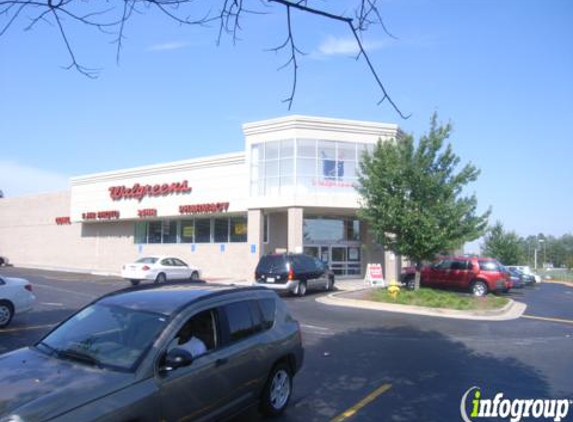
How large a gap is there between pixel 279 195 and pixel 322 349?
18.3 metres

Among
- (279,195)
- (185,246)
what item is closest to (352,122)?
(279,195)

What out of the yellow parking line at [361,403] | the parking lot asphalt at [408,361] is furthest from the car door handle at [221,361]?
the yellow parking line at [361,403]

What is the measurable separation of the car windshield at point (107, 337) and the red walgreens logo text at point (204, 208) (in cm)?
2542

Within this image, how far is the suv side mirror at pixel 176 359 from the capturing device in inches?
174

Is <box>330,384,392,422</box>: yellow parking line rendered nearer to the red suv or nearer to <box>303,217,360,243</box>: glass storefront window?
the red suv

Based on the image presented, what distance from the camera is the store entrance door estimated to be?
29938mm

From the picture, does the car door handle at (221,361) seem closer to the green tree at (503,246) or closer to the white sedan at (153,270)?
the white sedan at (153,270)

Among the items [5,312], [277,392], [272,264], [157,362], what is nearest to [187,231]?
[272,264]

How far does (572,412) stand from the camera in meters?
6.54

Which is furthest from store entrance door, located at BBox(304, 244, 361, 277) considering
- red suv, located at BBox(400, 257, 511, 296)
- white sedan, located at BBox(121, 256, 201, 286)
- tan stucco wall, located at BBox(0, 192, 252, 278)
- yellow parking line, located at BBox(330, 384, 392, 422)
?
yellow parking line, located at BBox(330, 384, 392, 422)

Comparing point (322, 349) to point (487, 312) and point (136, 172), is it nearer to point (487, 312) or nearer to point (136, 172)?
point (487, 312)

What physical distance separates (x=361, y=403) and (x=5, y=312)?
9326 millimetres

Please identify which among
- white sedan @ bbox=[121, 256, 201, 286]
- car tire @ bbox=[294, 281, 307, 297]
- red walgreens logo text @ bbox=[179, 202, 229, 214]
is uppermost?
red walgreens logo text @ bbox=[179, 202, 229, 214]

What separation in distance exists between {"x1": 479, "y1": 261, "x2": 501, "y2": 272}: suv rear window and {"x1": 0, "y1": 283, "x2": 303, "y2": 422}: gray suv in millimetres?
19083
